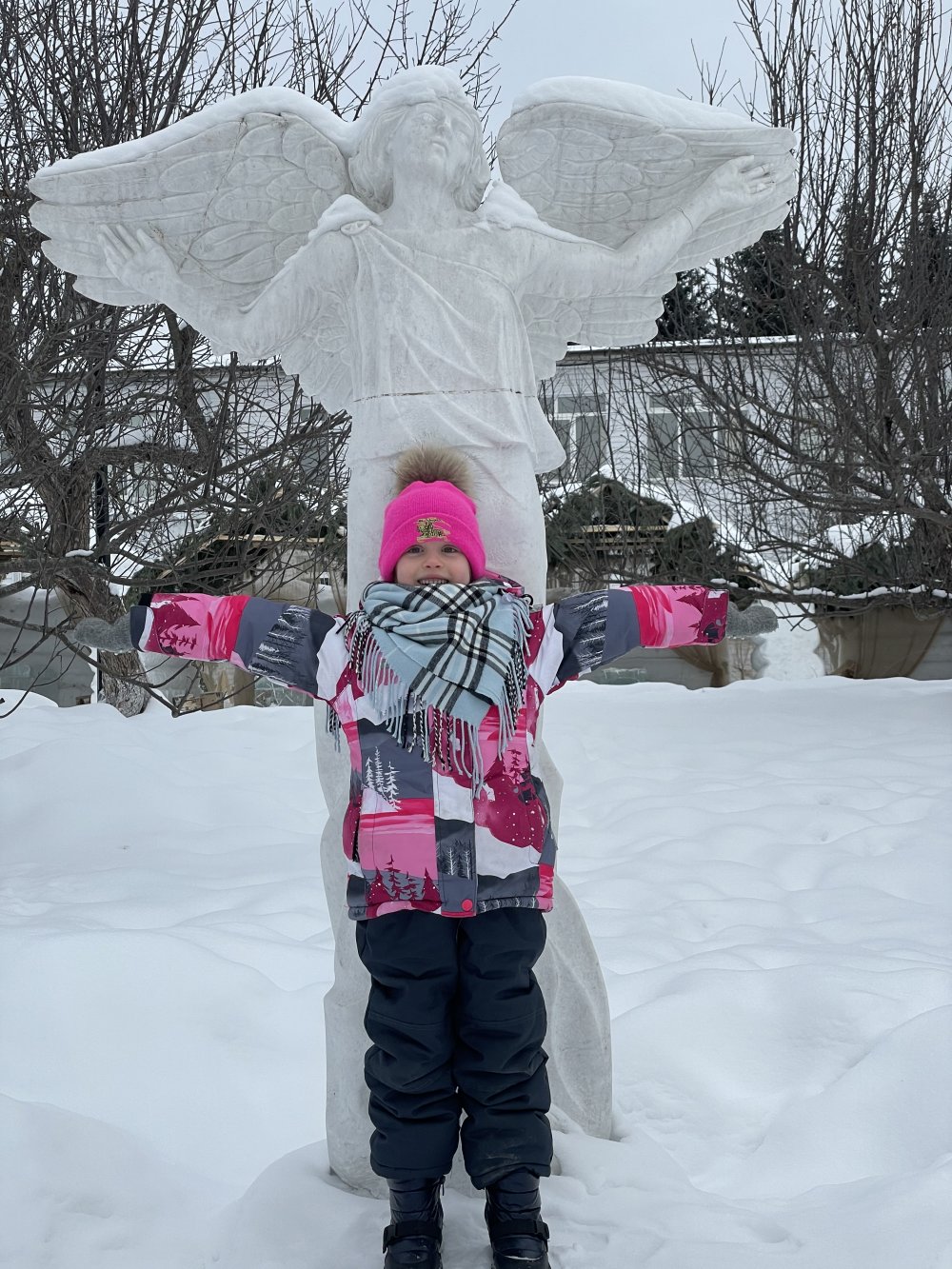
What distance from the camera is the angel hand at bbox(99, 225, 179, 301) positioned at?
2477 mm

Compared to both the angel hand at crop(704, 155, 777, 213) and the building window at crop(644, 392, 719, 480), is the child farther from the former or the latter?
the building window at crop(644, 392, 719, 480)

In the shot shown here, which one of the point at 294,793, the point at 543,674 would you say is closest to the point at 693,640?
the point at 543,674

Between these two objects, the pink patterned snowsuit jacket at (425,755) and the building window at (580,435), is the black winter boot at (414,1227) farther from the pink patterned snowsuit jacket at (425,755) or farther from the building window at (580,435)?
the building window at (580,435)

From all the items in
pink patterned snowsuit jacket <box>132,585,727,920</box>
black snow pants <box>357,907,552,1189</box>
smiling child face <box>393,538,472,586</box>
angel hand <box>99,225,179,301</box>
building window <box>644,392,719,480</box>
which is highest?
building window <box>644,392,719,480</box>

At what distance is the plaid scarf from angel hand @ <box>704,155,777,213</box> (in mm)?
1231

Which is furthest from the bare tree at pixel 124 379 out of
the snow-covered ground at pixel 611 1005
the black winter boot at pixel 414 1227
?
the black winter boot at pixel 414 1227

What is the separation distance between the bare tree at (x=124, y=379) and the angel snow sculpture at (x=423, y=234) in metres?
1.85

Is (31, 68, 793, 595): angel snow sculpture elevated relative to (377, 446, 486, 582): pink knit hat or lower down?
elevated

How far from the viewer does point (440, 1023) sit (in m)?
1.83

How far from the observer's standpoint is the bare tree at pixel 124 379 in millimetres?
5094

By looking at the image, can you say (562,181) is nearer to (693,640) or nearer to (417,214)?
(417,214)

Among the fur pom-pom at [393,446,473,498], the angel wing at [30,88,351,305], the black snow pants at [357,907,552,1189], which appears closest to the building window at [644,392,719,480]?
the angel wing at [30,88,351,305]

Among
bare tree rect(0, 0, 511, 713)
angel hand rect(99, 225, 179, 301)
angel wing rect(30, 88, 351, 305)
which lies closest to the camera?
angel wing rect(30, 88, 351, 305)

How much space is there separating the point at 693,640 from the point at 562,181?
48.7 inches
